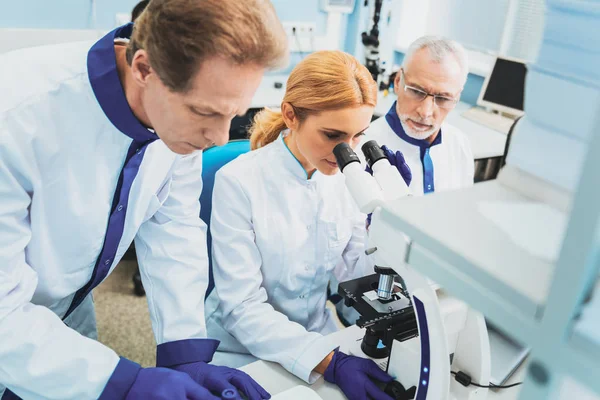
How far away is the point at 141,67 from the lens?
84cm

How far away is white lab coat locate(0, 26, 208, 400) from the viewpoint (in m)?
0.84

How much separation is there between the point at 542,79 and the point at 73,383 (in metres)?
0.86

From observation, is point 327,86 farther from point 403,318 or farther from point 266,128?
point 403,318

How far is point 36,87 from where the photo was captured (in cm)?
88

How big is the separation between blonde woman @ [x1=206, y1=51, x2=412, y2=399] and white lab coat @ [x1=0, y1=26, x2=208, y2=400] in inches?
10.3

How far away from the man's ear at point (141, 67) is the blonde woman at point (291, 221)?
55 centimetres

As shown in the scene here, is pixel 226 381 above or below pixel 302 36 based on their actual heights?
below

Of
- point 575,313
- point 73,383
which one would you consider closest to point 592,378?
point 575,313

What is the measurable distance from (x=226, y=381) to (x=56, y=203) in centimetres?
47

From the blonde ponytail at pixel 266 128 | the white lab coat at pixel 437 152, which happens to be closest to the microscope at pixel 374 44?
the white lab coat at pixel 437 152

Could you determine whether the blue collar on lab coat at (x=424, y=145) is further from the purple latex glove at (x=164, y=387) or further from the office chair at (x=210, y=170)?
the purple latex glove at (x=164, y=387)

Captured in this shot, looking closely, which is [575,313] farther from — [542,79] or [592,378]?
[542,79]

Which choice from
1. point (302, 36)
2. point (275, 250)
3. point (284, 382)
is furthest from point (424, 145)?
point (302, 36)

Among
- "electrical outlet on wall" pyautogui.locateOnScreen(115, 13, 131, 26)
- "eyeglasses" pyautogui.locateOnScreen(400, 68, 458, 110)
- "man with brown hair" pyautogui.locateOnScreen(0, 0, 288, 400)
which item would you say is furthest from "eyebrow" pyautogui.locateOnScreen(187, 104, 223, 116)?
"electrical outlet on wall" pyautogui.locateOnScreen(115, 13, 131, 26)
